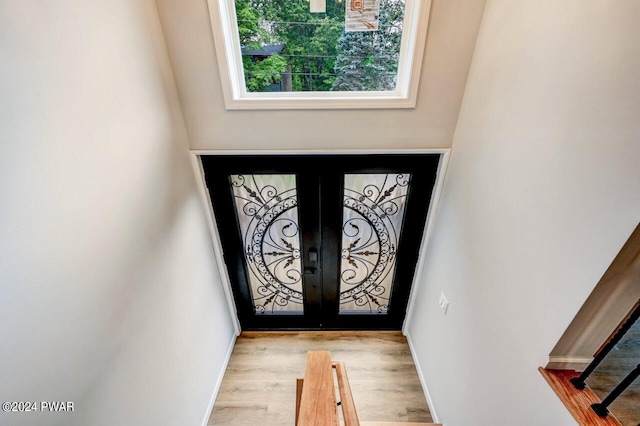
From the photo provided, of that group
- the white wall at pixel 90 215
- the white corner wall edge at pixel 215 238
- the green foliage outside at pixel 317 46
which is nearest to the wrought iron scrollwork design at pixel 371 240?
the green foliage outside at pixel 317 46

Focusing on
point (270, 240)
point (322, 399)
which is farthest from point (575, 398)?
point (270, 240)

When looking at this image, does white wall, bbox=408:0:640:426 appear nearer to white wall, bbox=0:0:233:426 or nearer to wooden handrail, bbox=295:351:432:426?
wooden handrail, bbox=295:351:432:426

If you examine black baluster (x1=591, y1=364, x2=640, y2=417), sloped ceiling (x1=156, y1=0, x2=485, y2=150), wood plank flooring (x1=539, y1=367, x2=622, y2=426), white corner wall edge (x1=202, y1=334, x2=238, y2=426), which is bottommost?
white corner wall edge (x1=202, y1=334, x2=238, y2=426)

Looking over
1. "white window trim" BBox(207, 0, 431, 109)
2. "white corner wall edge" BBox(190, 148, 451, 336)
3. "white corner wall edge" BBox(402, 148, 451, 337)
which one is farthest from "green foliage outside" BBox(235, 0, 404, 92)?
"white corner wall edge" BBox(402, 148, 451, 337)

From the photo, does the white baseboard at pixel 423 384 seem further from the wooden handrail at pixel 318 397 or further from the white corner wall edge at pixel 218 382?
the white corner wall edge at pixel 218 382

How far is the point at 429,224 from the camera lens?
223cm

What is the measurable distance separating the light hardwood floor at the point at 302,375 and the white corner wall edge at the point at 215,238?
332 mm

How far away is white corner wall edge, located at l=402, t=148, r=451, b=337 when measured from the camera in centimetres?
198

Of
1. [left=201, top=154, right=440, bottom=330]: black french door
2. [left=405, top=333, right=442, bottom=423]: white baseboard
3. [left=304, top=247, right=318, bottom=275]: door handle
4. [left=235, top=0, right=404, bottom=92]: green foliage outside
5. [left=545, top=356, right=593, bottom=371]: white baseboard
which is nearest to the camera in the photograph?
[left=545, top=356, right=593, bottom=371]: white baseboard

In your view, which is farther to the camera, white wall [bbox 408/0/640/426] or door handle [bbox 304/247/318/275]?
door handle [bbox 304/247/318/275]

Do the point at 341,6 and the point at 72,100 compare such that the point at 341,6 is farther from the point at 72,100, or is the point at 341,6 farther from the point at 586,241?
the point at 586,241

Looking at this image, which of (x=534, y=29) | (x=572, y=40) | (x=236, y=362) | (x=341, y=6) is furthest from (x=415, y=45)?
(x=236, y=362)

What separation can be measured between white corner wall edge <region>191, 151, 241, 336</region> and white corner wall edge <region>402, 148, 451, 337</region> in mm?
1615

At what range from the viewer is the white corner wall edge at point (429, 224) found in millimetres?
1977
